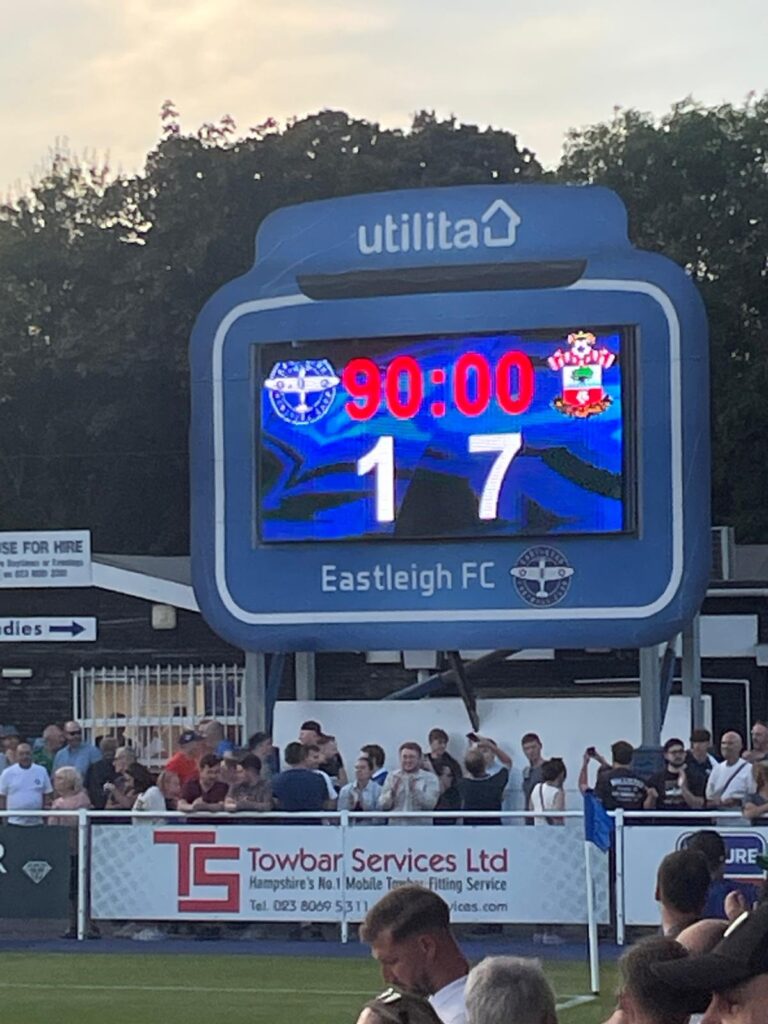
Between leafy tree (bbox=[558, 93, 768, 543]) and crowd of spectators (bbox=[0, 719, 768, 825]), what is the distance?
24860 millimetres

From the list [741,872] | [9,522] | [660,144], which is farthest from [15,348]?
[741,872]

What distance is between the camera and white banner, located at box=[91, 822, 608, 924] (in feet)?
60.4

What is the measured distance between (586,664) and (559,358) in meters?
9.71

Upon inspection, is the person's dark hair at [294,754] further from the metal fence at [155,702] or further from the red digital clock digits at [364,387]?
the metal fence at [155,702]

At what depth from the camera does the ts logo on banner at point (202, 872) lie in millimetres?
19156

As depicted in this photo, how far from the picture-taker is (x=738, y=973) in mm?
3945

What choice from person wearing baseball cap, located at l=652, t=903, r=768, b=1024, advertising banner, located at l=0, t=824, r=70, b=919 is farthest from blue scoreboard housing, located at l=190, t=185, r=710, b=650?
person wearing baseball cap, located at l=652, t=903, r=768, b=1024

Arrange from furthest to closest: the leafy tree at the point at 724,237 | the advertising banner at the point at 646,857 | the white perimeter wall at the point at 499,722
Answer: the leafy tree at the point at 724,237 < the white perimeter wall at the point at 499,722 < the advertising banner at the point at 646,857

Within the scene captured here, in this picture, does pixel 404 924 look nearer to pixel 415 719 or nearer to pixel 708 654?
pixel 415 719

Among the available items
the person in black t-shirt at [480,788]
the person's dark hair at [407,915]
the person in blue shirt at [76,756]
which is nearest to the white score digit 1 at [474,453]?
the person in black t-shirt at [480,788]

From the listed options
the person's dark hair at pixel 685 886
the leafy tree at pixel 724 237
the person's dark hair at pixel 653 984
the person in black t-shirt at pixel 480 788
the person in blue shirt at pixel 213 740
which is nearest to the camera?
the person's dark hair at pixel 653 984

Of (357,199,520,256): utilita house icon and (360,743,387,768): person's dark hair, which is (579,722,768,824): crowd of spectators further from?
(357,199,520,256): utilita house icon

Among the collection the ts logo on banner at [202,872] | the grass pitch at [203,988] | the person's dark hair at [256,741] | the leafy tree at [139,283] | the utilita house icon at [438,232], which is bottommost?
the grass pitch at [203,988]

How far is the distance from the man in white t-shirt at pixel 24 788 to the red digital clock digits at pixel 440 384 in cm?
452
